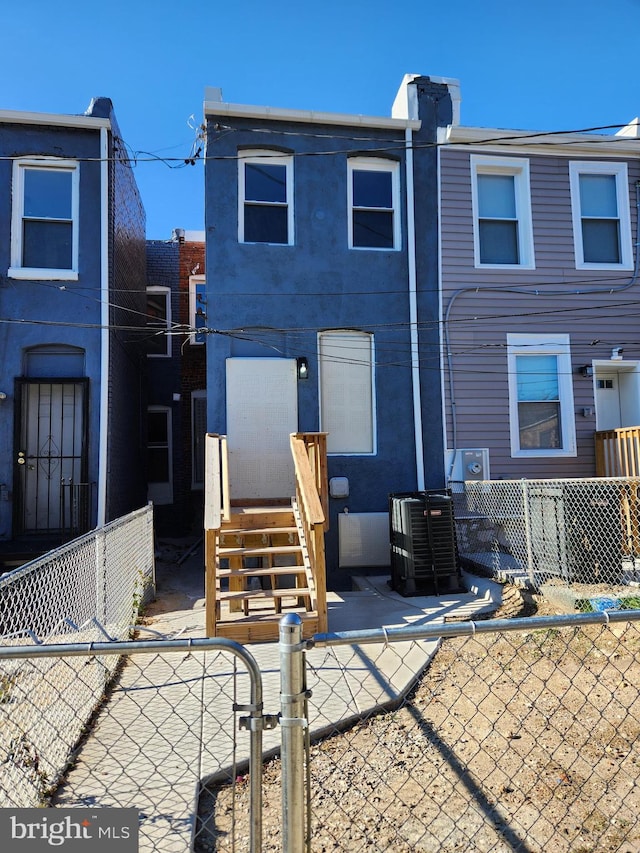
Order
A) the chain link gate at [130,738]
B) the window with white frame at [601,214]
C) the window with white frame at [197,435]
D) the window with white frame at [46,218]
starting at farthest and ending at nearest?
1. the window with white frame at [197,435]
2. the window with white frame at [601,214]
3. the window with white frame at [46,218]
4. the chain link gate at [130,738]

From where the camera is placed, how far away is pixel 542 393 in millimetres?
9531

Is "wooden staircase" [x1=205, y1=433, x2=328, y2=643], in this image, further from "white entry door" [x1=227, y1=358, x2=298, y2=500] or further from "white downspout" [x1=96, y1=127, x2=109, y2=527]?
"white downspout" [x1=96, y1=127, x2=109, y2=527]

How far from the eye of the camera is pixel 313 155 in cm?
905

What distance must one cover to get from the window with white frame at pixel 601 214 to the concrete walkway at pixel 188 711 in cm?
660

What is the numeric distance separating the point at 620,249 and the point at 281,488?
23.2 ft

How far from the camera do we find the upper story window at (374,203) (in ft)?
30.7

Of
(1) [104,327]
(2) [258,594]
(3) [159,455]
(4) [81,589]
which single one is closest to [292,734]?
(4) [81,589]

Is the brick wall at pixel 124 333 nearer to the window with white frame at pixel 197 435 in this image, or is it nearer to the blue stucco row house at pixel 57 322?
the blue stucco row house at pixel 57 322

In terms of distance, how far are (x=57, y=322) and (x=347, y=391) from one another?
4612 millimetres

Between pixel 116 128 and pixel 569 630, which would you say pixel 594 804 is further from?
pixel 116 128

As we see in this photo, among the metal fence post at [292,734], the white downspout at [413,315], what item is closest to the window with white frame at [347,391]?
the white downspout at [413,315]

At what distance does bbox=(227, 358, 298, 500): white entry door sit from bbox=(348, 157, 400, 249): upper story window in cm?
255

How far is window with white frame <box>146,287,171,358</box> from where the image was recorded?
43.4 feet

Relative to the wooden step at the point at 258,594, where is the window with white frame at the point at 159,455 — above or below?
above
